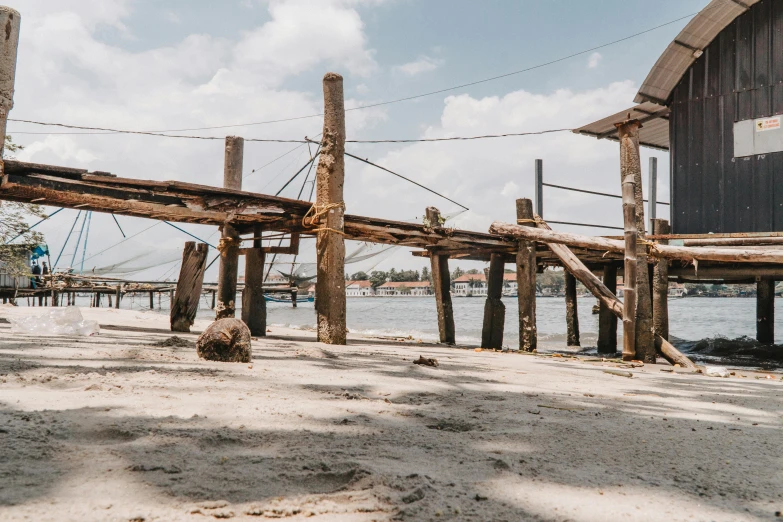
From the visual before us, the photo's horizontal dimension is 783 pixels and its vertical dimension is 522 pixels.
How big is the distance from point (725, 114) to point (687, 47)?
148 cm

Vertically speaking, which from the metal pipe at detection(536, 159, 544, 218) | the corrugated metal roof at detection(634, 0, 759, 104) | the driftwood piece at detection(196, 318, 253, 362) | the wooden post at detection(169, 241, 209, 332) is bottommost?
the driftwood piece at detection(196, 318, 253, 362)

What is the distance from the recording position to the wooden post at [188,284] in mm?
8797

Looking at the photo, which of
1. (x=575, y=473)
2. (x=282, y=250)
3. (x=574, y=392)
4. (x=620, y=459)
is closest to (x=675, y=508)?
(x=575, y=473)

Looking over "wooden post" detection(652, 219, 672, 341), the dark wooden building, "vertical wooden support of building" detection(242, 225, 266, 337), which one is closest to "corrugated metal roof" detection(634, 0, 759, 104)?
the dark wooden building

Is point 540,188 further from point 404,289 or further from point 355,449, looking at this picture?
point 404,289

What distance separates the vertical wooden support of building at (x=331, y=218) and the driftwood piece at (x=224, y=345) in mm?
3052

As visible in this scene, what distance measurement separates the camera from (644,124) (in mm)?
13375

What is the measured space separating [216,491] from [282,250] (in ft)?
24.1

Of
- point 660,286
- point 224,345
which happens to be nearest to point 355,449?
point 224,345

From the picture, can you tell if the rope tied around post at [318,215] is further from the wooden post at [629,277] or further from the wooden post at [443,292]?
the wooden post at [443,292]

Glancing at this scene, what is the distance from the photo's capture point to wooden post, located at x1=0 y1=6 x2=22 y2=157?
21.7 feet

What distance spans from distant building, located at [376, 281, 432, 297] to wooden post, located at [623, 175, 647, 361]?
10601 cm

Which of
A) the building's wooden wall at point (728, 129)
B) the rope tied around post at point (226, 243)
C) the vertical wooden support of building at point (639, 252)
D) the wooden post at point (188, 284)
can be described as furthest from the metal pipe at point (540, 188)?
the wooden post at point (188, 284)

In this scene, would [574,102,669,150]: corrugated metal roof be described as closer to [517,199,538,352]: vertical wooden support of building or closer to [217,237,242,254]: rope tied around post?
[517,199,538,352]: vertical wooden support of building
